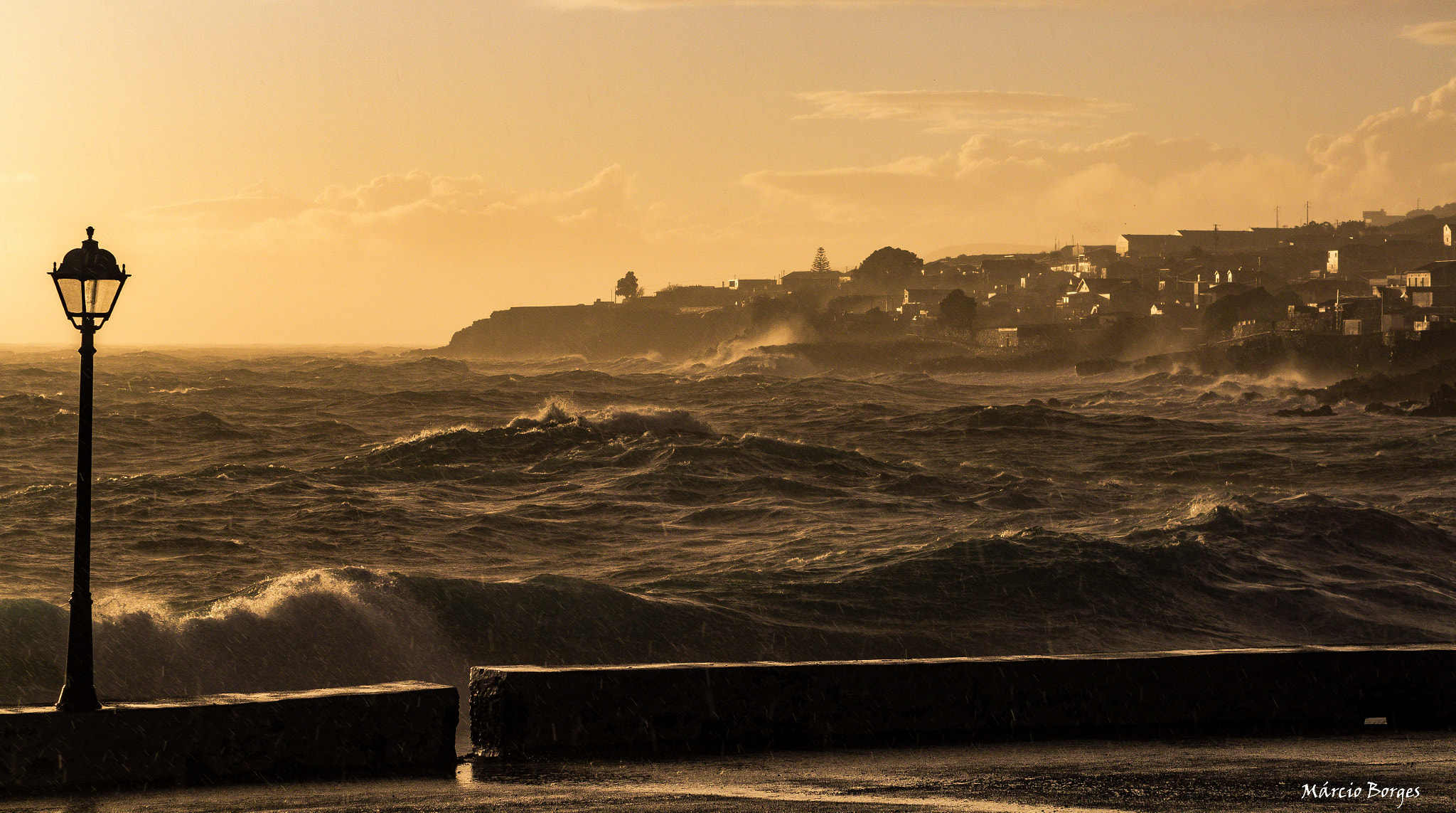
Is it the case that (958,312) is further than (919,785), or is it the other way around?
(958,312)

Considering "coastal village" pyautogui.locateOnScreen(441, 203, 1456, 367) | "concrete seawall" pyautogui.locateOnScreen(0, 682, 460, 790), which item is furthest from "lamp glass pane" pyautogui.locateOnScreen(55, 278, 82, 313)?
"coastal village" pyautogui.locateOnScreen(441, 203, 1456, 367)

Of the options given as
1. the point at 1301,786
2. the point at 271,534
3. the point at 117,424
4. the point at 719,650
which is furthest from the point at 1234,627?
the point at 117,424

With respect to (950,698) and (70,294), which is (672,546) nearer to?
(950,698)

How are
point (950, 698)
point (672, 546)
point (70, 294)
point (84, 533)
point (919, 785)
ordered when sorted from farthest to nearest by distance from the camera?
point (672, 546) < point (950, 698) < point (84, 533) < point (70, 294) < point (919, 785)

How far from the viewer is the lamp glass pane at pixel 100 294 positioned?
27.5 ft

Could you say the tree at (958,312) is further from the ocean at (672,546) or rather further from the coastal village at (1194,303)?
the ocean at (672,546)

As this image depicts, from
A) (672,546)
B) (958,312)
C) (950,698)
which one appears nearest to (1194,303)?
(958,312)

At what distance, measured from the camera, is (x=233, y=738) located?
25.3 ft

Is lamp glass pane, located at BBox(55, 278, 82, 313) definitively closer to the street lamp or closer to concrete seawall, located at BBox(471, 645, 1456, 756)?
the street lamp

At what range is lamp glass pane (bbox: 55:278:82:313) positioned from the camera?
27.3 feet

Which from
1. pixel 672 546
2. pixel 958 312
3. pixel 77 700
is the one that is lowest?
pixel 672 546

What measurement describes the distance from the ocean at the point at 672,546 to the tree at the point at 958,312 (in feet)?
361

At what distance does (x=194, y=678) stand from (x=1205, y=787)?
9606 mm

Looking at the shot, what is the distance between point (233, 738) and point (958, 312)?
156 meters
